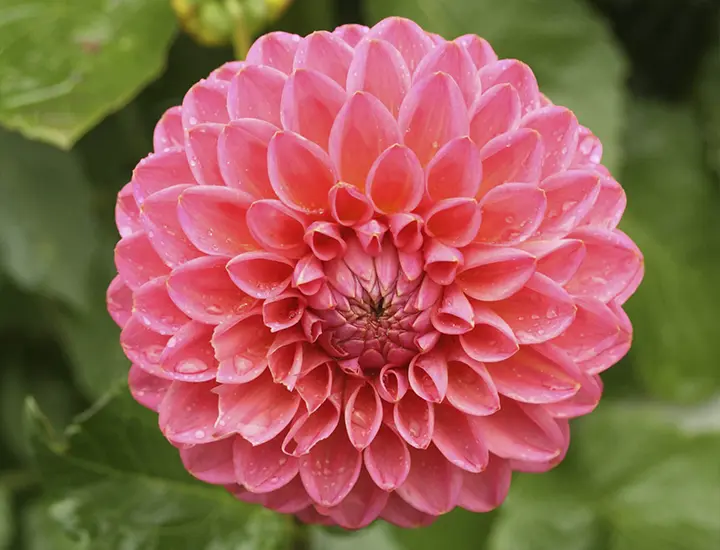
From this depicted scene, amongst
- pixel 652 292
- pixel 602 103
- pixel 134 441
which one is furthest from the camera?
pixel 652 292

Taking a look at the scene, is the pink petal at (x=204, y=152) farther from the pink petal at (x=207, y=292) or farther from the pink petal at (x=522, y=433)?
the pink petal at (x=522, y=433)

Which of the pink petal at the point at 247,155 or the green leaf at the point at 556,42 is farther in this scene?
the green leaf at the point at 556,42

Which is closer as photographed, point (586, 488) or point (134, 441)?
point (134, 441)

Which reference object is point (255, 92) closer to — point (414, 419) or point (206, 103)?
point (206, 103)

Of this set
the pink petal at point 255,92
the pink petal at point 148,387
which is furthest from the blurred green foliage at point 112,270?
the pink petal at point 255,92

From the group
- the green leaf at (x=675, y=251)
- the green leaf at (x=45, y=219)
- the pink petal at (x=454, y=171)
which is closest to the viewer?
the pink petal at (x=454, y=171)

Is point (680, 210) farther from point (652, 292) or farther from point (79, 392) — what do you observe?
point (79, 392)

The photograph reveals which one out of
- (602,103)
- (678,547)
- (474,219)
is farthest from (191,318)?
(678,547)

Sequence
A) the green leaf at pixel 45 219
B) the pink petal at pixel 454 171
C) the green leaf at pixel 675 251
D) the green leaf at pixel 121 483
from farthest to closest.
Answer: the green leaf at pixel 675 251 < the green leaf at pixel 45 219 < the green leaf at pixel 121 483 < the pink petal at pixel 454 171
